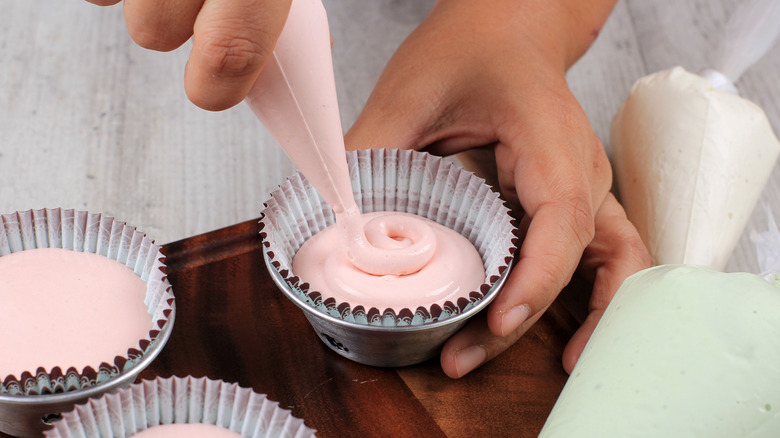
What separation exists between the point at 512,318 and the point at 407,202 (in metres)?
0.23

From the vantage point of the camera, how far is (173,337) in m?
0.83

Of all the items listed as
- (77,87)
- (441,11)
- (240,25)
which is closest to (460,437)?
(240,25)

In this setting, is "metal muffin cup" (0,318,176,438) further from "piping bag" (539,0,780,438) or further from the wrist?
the wrist

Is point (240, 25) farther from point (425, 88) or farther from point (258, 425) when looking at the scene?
point (425, 88)

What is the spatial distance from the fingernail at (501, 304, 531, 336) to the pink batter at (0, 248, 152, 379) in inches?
13.2

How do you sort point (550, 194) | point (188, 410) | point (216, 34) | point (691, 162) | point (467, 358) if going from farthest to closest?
point (691, 162)
point (550, 194)
point (467, 358)
point (188, 410)
point (216, 34)

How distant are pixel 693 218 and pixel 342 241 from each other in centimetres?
52

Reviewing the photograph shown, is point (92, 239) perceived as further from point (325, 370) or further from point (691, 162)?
point (691, 162)

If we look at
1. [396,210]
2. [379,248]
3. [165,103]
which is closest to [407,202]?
[396,210]

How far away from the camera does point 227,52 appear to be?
1.82 ft

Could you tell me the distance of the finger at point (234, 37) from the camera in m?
0.55

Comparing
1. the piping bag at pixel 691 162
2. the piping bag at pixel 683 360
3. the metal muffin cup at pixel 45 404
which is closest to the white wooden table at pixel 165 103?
the piping bag at pixel 691 162

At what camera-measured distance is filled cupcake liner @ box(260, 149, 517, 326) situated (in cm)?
85

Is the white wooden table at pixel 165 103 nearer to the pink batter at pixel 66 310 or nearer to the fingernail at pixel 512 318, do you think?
the pink batter at pixel 66 310
